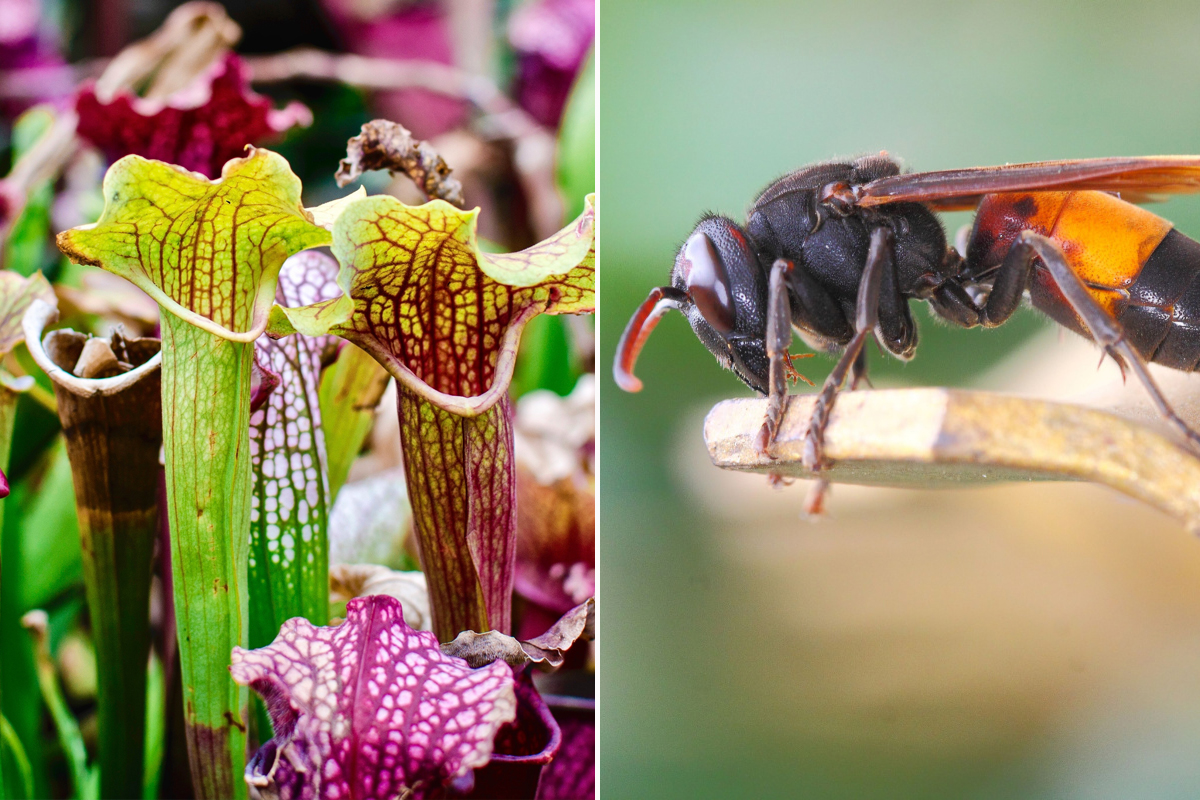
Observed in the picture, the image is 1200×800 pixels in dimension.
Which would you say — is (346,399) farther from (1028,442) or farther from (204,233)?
(1028,442)

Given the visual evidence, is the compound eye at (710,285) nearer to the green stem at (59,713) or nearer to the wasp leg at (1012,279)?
the wasp leg at (1012,279)

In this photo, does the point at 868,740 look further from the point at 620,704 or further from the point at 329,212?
the point at 329,212

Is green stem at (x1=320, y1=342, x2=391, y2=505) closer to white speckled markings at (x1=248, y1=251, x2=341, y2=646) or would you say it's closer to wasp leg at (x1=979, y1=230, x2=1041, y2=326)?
white speckled markings at (x1=248, y1=251, x2=341, y2=646)

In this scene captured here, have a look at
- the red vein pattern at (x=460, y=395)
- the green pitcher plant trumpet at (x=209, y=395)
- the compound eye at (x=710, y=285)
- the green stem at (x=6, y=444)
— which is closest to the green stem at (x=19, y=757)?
the green stem at (x=6, y=444)

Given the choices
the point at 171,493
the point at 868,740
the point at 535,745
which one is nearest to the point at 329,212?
the point at 171,493

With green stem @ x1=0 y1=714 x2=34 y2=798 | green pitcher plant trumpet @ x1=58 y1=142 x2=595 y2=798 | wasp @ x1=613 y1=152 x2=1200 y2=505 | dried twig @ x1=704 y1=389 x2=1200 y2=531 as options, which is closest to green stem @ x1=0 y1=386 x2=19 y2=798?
green stem @ x1=0 y1=714 x2=34 y2=798
